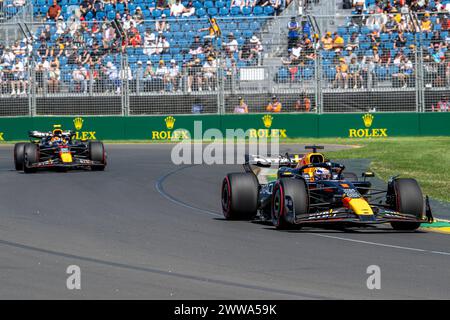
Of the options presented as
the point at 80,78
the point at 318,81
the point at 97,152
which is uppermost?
the point at 80,78

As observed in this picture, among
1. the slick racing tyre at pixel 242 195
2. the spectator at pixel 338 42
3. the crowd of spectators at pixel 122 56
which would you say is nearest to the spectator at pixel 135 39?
the crowd of spectators at pixel 122 56

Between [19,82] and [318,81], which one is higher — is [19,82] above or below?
above

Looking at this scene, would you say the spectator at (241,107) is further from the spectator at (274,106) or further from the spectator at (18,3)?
the spectator at (18,3)

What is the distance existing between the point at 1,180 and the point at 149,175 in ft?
A: 11.0

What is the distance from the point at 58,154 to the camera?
24.3 m

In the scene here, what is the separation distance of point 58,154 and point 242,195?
429 inches

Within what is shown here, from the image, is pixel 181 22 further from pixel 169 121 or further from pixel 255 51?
pixel 169 121

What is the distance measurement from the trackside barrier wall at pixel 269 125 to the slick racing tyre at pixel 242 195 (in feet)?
70.4

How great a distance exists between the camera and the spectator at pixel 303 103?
3570cm

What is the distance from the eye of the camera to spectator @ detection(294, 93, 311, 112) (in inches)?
1406

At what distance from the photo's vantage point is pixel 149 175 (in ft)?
75.4

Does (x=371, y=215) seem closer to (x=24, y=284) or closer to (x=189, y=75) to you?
(x=24, y=284)

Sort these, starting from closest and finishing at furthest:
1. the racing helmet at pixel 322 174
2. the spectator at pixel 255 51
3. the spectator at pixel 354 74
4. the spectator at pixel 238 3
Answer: the racing helmet at pixel 322 174, the spectator at pixel 354 74, the spectator at pixel 255 51, the spectator at pixel 238 3

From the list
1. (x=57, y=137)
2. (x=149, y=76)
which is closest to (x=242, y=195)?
(x=57, y=137)
